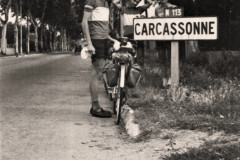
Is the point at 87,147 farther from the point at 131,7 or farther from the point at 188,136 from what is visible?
the point at 131,7

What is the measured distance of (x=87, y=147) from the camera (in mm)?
5547

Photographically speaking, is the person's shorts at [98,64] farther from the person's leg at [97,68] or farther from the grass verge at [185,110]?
the grass verge at [185,110]

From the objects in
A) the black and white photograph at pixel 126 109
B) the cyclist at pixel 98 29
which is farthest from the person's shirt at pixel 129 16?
the cyclist at pixel 98 29

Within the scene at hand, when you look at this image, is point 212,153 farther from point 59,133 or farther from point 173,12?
point 173,12

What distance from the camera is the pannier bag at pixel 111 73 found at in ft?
23.5

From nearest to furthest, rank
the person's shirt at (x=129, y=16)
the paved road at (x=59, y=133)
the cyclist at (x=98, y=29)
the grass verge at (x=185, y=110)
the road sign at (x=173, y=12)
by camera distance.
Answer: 1. the paved road at (x=59, y=133)
2. the grass verge at (x=185, y=110)
3. the cyclist at (x=98, y=29)
4. the road sign at (x=173, y=12)
5. the person's shirt at (x=129, y=16)

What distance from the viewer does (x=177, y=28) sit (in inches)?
321

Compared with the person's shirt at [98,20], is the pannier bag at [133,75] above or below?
below

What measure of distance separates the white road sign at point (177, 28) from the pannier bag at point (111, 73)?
4.11 ft

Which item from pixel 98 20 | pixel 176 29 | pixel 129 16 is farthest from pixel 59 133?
pixel 129 16

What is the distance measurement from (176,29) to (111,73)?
157 centimetres

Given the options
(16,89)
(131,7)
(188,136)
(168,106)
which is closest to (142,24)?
(168,106)

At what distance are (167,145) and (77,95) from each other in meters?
5.56

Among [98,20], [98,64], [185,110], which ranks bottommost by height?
[185,110]
